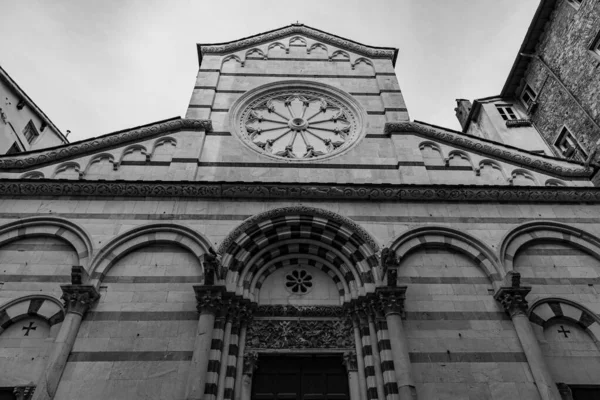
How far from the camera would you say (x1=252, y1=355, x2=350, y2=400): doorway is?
683 centimetres

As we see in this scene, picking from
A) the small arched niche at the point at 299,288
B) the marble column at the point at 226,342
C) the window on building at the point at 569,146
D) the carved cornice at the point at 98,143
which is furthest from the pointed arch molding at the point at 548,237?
the carved cornice at the point at 98,143

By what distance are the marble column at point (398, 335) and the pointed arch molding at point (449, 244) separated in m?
1.02

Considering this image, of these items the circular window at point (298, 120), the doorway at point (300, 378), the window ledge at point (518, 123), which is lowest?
the doorway at point (300, 378)

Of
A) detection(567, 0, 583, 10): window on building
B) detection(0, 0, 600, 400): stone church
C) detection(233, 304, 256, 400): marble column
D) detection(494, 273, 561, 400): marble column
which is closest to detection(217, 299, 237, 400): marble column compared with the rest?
detection(0, 0, 600, 400): stone church

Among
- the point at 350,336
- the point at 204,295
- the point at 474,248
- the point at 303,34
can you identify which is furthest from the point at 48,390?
the point at 303,34

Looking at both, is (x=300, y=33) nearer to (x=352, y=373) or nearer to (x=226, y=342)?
(x=226, y=342)

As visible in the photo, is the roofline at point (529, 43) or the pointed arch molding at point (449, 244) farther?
the roofline at point (529, 43)

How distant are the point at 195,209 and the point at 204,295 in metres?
2.17

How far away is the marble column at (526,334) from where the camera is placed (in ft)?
20.2

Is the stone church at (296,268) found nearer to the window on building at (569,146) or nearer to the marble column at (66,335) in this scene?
the marble column at (66,335)

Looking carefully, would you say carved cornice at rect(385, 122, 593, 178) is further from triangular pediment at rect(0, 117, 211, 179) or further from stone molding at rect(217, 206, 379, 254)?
triangular pediment at rect(0, 117, 211, 179)

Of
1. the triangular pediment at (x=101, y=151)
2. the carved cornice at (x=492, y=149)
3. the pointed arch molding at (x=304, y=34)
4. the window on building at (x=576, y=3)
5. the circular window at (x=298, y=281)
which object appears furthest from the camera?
the pointed arch molding at (x=304, y=34)

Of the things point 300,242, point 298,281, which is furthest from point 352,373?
point 300,242

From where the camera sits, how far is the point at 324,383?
275 inches
